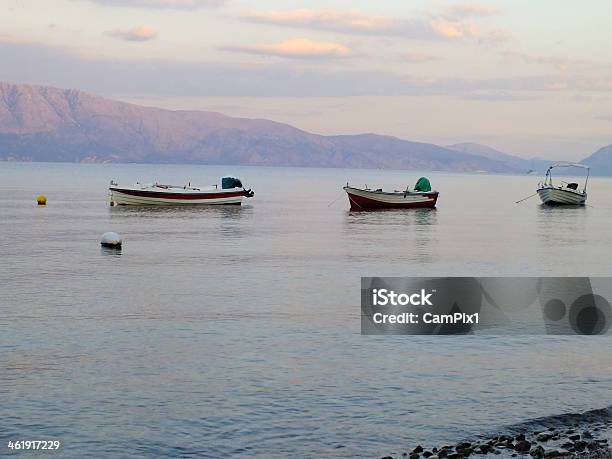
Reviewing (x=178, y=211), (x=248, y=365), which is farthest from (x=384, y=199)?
(x=248, y=365)

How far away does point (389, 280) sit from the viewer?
3700cm

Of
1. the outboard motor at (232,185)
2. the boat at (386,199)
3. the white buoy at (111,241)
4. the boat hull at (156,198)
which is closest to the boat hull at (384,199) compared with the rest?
the boat at (386,199)

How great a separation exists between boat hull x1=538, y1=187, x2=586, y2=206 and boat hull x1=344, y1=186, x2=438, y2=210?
2113cm

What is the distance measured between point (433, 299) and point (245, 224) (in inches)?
1606

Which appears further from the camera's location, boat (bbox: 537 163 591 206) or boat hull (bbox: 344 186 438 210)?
boat (bbox: 537 163 591 206)

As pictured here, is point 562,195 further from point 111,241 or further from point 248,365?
point 248,365

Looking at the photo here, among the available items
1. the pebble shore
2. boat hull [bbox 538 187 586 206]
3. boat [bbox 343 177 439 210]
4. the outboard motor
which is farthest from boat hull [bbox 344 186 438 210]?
the pebble shore

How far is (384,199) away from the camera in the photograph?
9462cm

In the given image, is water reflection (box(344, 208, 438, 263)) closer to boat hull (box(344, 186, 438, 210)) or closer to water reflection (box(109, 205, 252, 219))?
boat hull (box(344, 186, 438, 210))

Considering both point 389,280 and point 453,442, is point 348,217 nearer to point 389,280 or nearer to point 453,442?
point 389,280

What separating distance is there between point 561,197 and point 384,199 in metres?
30.6

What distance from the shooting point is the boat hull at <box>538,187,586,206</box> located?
110 meters

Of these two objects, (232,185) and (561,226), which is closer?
(561,226)

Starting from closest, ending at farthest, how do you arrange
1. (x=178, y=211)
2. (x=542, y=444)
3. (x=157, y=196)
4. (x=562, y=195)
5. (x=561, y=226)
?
(x=542, y=444) → (x=561, y=226) → (x=178, y=211) → (x=157, y=196) → (x=562, y=195)
